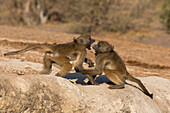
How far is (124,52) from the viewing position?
47.5 feet

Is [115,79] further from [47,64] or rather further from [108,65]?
[47,64]

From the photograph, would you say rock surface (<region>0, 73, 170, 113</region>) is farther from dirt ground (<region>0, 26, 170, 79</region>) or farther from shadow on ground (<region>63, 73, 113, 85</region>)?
dirt ground (<region>0, 26, 170, 79</region>)

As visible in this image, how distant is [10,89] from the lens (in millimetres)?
5477

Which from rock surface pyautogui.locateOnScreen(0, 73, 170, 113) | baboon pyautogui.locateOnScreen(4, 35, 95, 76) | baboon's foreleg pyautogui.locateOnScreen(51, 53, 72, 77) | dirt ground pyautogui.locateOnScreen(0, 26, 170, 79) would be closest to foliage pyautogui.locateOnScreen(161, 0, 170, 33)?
dirt ground pyautogui.locateOnScreen(0, 26, 170, 79)

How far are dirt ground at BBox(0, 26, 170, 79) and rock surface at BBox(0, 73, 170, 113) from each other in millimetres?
3495

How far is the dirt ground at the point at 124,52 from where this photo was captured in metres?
11.2

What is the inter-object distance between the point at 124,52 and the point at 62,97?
28.6 feet

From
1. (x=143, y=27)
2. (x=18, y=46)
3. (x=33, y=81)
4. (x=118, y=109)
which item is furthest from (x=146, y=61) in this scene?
(x=143, y=27)

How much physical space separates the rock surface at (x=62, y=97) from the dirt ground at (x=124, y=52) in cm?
350

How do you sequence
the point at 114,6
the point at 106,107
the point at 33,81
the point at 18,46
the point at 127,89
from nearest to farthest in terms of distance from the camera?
the point at 33,81
the point at 106,107
the point at 127,89
the point at 18,46
the point at 114,6

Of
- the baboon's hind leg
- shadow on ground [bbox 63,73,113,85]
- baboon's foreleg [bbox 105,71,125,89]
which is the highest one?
the baboon's hind leg

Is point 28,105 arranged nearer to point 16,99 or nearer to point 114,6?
point 16,99

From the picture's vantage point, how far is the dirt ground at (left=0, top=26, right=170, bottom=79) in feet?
36.8

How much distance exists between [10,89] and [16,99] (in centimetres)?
23
